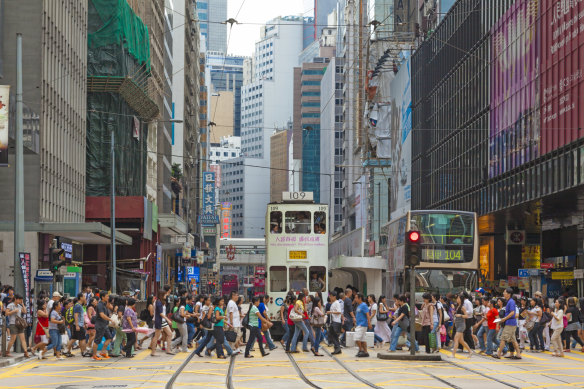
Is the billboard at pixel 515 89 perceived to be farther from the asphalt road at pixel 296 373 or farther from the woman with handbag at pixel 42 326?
the woman with handbag at pixel 42 326

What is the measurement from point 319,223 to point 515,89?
80.9ft

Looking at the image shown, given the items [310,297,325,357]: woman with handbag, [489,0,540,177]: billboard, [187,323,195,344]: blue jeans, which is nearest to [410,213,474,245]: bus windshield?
[187,323,195,344]: blue jeans

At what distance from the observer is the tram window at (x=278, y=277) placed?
32.7 meters

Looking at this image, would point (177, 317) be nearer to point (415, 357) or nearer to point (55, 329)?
point (55, 329)

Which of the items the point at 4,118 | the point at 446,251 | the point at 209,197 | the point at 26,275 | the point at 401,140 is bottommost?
the point at 26,275

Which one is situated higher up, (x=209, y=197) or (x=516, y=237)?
(x=209, y=197)

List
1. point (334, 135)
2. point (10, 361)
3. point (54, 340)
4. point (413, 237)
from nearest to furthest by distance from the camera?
1. point (10, 361)
2. point (413, 237)
3. point (54, 340)
4. point (334, 135)

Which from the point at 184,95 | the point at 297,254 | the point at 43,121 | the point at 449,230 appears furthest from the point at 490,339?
the point at 184,95

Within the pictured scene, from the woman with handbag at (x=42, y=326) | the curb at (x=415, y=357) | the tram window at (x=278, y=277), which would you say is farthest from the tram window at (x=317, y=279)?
the woman with handbag at (x=42, y=326)

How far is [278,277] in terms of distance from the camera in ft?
107

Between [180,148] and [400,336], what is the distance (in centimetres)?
6886

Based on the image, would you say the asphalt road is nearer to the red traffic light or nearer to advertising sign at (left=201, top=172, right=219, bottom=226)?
the red traffic light

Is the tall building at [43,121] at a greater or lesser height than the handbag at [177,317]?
greater

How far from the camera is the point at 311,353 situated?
83.3ft
